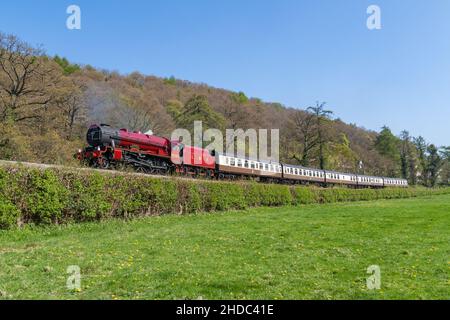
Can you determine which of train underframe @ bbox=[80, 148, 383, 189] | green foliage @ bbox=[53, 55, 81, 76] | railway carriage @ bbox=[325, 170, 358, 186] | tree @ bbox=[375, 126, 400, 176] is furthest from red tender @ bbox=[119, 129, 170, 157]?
tree @ bbox=[375, 126, 400, 176]

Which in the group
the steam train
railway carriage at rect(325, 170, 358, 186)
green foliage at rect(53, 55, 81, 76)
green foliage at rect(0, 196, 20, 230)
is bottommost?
green foliage at rect(0, 196, 20, 230)

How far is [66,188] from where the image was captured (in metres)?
14.5

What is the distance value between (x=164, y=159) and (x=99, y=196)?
13.1 meters

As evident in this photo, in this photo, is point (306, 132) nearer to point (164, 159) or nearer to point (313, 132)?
point (313, 132)

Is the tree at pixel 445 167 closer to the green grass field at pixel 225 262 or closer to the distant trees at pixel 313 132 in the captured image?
the distant trees at pixel 313 132

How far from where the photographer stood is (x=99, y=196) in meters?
15.6

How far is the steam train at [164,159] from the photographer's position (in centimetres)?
2342

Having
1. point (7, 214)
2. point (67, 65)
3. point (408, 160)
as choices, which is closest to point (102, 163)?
point (7, 214)

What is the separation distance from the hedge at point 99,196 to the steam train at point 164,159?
9.62 feet

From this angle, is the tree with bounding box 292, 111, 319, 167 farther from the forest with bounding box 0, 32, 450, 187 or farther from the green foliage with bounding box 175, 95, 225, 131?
the green foliage with bounding box 175, 95, 225, 131

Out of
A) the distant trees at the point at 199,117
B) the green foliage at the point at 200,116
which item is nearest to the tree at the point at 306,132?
the distant trees at the point at 199,117

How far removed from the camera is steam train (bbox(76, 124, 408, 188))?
922 inches

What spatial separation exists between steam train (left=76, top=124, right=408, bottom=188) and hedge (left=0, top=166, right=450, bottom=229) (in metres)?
2.93

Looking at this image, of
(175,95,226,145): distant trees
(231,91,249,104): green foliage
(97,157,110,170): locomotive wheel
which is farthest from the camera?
(231,91,249,104): green foliage
